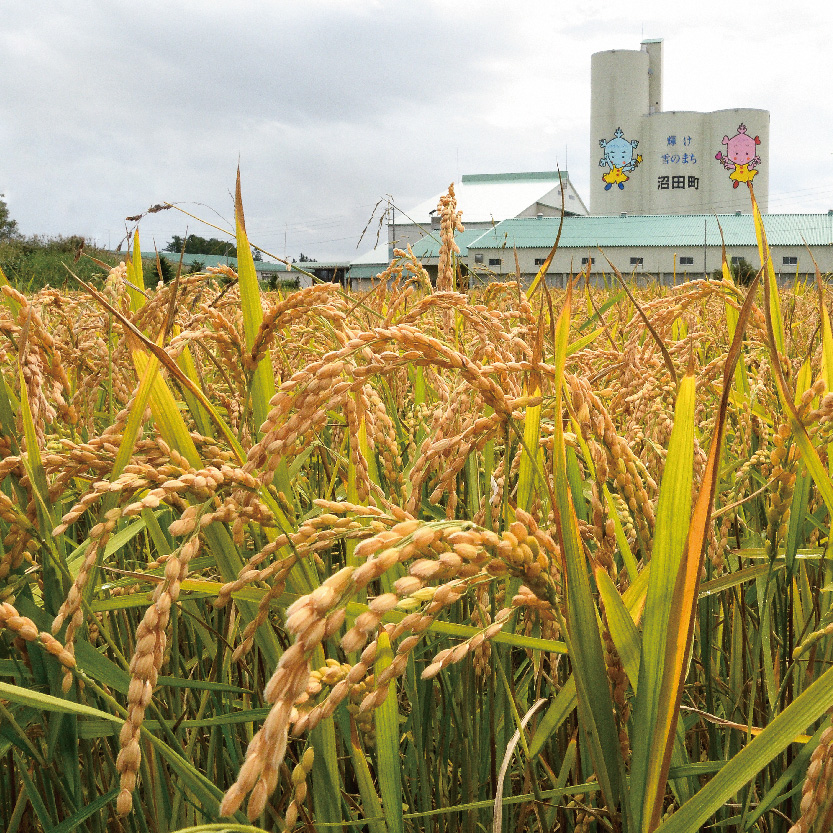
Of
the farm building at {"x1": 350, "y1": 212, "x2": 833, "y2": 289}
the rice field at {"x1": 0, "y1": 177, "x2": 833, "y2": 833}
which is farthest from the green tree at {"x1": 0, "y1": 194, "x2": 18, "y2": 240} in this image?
the rice field at {"x1": 0, "y1": 177, "x2": 833, "y2": 833}

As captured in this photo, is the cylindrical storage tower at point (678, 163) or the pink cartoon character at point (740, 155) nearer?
the pink cartoon character at point (740, 155)

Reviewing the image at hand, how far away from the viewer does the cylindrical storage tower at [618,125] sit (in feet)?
181

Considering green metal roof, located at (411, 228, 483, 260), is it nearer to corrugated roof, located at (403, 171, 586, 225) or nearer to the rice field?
the rice field

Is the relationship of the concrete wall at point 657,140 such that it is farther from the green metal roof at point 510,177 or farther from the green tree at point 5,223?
the green tree at point 5,223

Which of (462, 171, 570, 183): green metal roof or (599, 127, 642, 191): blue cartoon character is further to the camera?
(462, 171, 570, 183): green metal roof

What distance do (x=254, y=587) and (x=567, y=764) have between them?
445mm

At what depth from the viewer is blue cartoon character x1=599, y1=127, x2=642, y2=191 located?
56.4 m

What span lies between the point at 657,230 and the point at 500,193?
799 inches

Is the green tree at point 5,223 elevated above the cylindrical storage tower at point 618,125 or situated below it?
below

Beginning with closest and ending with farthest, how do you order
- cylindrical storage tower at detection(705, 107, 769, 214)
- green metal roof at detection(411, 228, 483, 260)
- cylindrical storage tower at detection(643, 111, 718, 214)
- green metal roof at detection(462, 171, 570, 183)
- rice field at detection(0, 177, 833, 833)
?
rice field at detection(0, 177, 833, 833), green metal roof at detection(411, 228, 483, 260), cylindrical storage tower at detection(705, 107, 769, 214), cylindrical storage tower at detection(643, 111, 718, 214), green metal roof at detection(462, 171, 570, 183)

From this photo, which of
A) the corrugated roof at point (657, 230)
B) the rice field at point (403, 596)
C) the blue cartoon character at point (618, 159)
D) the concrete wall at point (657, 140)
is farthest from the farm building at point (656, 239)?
the rice field at point (403, 596)

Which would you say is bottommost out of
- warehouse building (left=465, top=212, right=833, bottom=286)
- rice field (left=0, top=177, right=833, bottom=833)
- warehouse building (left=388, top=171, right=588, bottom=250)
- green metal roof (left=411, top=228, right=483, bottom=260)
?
rice field (left=0, top=177, right=833, bottom=833)

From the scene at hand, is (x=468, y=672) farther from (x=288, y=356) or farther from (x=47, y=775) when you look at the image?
(x=288, y=356)

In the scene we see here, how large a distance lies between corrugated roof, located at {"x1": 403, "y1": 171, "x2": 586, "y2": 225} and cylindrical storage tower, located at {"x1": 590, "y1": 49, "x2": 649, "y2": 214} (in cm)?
334
